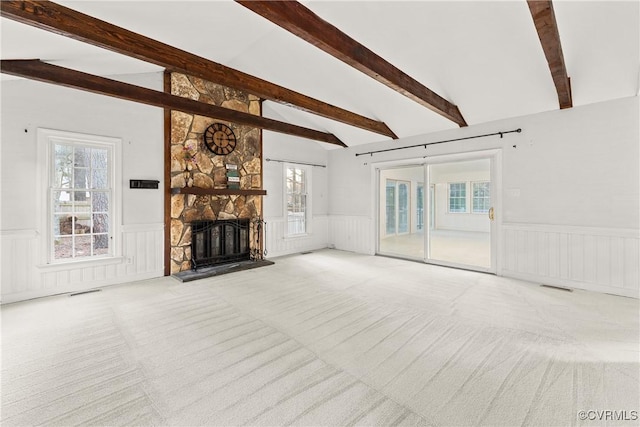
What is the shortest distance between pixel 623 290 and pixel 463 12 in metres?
4.01

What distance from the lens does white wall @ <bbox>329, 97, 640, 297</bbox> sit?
11.8 feet

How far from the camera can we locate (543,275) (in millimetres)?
4195

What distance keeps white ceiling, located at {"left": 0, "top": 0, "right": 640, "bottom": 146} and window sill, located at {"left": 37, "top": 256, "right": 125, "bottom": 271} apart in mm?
2497

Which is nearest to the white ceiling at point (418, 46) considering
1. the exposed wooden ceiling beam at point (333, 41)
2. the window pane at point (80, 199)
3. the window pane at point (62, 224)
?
the exposed wooden ceiling beam at point (333, 41)

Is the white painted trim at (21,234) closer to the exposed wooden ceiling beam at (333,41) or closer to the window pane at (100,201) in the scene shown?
the window pane at (100,201)

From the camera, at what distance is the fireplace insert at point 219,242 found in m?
4.88

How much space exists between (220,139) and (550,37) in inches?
188

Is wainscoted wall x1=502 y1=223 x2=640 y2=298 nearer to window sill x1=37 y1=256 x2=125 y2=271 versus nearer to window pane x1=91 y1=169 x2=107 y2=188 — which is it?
window sill x1=37 y1=256 x2=125 y2=271

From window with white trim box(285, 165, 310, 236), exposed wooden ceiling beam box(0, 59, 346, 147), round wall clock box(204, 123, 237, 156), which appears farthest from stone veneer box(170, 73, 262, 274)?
window with white trim box(285, 165, 310, 236)

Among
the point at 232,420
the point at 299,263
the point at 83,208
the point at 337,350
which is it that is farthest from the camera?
the point at 299,263

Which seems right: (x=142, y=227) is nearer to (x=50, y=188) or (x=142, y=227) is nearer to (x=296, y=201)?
(x=50, y=188)

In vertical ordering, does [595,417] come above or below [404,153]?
below

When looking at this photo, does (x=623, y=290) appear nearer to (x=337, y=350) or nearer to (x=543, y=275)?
(x=543, y=275)

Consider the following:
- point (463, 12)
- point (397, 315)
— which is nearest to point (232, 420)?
point (397, 315)
